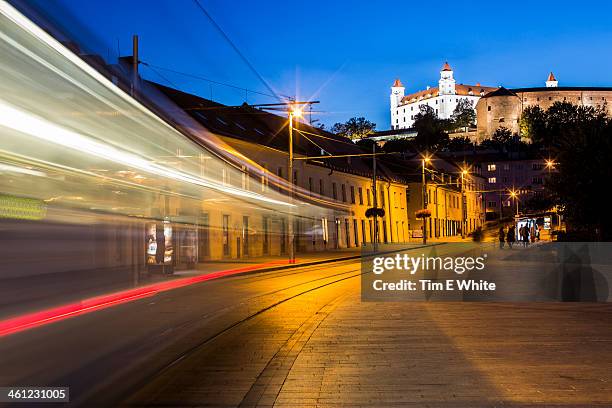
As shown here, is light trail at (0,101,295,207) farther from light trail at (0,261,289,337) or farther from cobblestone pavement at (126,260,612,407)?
cobblestone pavement at (126,260,612,407)

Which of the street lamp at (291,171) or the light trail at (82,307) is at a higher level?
the street lamp at (291,171)

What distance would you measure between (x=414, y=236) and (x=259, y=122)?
17.3 metres

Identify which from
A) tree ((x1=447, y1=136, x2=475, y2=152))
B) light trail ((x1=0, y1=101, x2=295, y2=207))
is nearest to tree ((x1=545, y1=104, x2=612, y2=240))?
light trail ((x1=0, y1=101, x2=295, y2=207))

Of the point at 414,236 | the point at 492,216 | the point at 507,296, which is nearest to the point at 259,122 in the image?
the point at 414,236

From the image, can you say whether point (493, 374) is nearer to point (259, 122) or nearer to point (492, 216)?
point (259, 122)

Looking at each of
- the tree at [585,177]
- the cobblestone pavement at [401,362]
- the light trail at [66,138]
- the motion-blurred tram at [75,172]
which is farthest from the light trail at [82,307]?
the tree at [585,177]

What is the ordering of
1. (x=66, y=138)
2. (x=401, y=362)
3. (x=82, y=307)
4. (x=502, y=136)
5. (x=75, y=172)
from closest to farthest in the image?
(x=401, y=362)
(x=66, y=138)
(x=75, y=172)
(x=82, y=307)
(x=502, y=136)

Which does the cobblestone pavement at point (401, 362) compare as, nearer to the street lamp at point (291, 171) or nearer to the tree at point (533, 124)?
the street lamp at point (291, 171)

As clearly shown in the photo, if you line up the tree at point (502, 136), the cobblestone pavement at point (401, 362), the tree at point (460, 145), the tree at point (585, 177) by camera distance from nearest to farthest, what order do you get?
the cobblestone pavement at point (401, 362) → the tree at point (585, 177) → the tree at point (460, 145) → the tree at point (502, 136)

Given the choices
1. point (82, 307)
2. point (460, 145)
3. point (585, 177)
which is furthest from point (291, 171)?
point (460, 145)

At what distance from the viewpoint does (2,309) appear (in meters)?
9.53

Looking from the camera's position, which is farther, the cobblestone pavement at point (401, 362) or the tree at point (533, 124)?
the tree at point (533, 124)

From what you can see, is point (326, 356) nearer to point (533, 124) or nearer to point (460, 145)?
point (533, 124)

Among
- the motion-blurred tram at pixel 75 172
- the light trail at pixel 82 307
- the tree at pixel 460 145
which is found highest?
the tree at pixel 460 145
